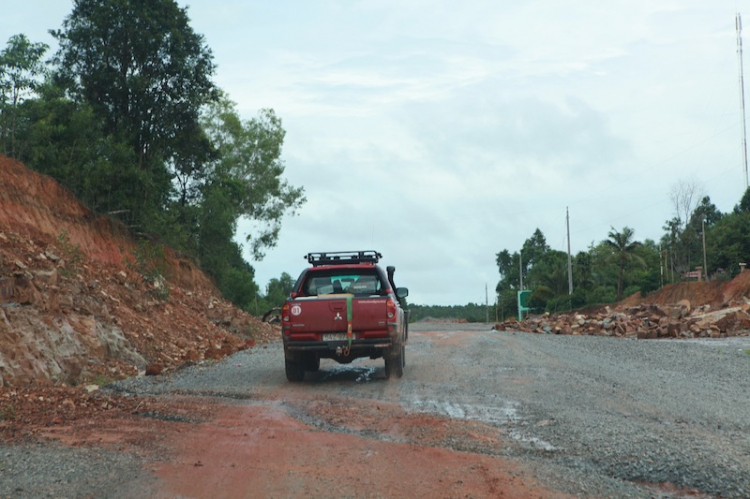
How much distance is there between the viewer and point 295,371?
1350cm

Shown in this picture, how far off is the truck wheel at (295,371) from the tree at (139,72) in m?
19.1

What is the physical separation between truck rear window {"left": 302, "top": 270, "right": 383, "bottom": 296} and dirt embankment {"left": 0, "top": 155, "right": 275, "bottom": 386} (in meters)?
3.41

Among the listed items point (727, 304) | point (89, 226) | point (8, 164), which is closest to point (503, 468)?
point (8, 164)

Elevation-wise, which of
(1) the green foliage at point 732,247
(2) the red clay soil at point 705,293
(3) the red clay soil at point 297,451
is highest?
(1) the green foliage at point 732,247

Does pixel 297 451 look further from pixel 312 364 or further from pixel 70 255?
pixel 70 255

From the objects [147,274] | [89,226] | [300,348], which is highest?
[89,226]

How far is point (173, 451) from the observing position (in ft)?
24.0

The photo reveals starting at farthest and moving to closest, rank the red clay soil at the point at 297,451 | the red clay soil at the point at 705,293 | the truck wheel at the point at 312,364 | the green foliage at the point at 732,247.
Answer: the green foliage at the point at 732,247, the red clay soil at the point at 705,293, the truck wheel at the point at 312,364, the red clay soil at the point at 297,451

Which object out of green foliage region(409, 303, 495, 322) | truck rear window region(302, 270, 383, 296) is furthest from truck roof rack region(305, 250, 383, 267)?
green foliage region(409, 303, 495, 322)

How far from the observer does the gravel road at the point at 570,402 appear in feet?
20.8

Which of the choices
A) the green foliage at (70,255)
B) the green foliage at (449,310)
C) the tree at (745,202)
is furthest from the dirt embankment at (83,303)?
the green foliage at (449,310)

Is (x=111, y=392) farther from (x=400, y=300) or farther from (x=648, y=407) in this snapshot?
(x=648, y=407)

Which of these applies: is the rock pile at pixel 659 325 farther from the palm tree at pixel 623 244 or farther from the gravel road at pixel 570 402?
the palm tree at pixel 623 244

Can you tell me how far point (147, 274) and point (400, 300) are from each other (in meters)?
14.6
